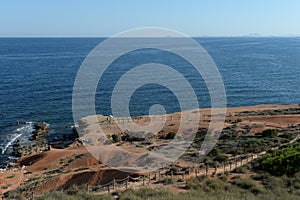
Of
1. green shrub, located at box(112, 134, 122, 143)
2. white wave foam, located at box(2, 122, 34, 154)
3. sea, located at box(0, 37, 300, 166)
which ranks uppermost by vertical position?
sea, located at box(0, 37, 300, 166)

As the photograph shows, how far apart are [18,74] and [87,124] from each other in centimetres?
4942

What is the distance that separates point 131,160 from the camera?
1048 inches

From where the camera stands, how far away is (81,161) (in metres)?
29.0

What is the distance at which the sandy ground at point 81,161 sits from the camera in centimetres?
2325

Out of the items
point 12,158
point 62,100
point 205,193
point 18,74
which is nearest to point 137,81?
point 62,100

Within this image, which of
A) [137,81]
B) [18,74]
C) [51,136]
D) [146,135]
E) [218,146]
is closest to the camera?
[218,146]

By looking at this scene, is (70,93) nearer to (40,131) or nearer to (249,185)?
(40,131)

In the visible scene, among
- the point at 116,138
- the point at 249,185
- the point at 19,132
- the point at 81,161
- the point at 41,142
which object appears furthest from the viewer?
the point at 19,132

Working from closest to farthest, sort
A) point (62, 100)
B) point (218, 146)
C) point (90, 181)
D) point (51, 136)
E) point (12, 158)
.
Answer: point (90, 181) → point (218, 146) → point (12, 158) → point (51, 136) → point (62, 100)

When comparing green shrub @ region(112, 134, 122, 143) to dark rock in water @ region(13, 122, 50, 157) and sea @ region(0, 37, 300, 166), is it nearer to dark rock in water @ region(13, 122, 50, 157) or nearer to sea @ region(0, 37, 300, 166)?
dark rock in water @ region(13, 122, 50, 157)

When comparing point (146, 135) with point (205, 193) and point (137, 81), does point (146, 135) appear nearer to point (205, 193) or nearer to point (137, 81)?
point (205, 193)

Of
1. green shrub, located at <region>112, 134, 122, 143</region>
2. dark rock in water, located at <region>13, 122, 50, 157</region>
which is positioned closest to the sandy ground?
green shrub, located at <region>112, 134, 122, 143</region>

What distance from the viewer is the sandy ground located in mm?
23250

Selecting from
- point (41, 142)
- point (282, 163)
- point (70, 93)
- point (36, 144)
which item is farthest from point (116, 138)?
point (70, 93)
